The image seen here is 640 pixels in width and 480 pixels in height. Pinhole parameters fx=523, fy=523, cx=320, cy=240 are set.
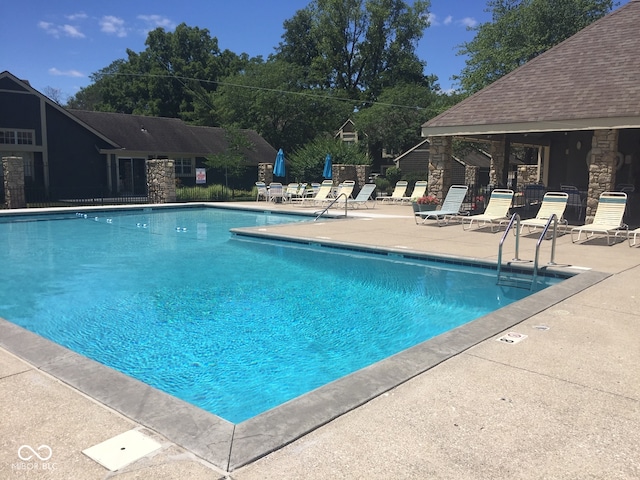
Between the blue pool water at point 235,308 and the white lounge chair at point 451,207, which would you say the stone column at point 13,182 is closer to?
the blue pool water at point 235,308

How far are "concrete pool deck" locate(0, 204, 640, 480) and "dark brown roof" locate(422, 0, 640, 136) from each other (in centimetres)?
977

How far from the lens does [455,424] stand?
→ 317 centimetres

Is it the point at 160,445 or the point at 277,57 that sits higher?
the point at 277,57

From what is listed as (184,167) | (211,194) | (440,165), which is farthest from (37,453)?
(184,167)

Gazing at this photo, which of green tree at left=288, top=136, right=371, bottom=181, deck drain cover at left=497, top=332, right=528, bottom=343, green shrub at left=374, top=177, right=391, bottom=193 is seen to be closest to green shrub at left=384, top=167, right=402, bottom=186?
green shrub at left=374, top=177, right=391, bottom=193

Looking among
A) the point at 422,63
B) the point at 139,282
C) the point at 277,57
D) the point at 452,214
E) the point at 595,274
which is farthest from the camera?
the point at 277,57

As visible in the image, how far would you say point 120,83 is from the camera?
49156 millimetres

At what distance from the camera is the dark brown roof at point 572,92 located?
514 inches

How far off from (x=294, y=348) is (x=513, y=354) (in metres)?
2.40

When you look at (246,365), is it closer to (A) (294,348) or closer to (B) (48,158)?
(A) (294,348)

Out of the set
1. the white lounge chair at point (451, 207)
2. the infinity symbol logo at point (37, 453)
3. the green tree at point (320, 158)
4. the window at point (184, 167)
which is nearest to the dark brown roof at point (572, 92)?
the white lounge chair at point (451, 207)

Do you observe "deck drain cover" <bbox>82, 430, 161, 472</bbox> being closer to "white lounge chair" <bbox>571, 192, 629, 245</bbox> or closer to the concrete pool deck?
the concrete pool deck

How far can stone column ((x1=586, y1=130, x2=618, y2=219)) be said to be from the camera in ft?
42.9

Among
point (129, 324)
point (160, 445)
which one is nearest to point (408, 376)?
point (160, 445)
